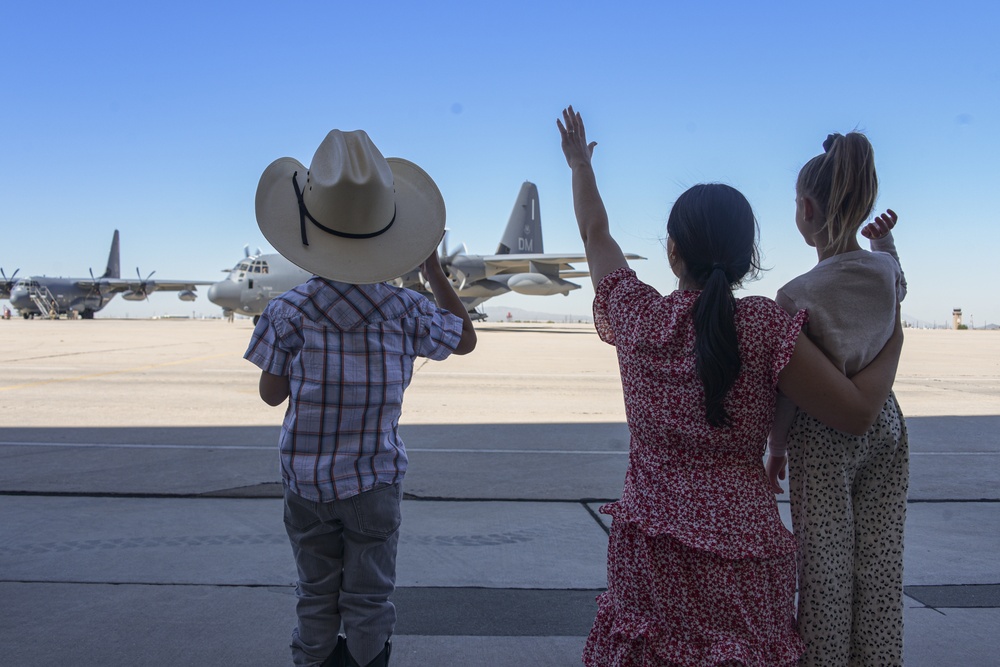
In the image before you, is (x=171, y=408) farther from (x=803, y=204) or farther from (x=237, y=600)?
(x=803, y=204)

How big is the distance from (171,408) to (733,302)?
8.08 m

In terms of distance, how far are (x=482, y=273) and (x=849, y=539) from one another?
31.5m

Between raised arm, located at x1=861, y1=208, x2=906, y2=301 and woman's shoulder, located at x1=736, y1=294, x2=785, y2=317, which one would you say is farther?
raised arm, located at x1=861, y1=208, x2=906, y2=301

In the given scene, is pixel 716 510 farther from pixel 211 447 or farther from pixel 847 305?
pixel 211 447

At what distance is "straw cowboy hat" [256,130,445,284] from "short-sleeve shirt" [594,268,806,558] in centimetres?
81

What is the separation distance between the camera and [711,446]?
168 cm

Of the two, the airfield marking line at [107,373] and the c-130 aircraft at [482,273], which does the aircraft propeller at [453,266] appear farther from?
the airfield marking line at [107,373]

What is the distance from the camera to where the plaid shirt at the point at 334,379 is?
2172 mm

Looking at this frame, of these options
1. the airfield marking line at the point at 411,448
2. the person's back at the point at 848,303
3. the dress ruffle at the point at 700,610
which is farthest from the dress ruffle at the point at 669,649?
the airfield marking line at the point at 411,448

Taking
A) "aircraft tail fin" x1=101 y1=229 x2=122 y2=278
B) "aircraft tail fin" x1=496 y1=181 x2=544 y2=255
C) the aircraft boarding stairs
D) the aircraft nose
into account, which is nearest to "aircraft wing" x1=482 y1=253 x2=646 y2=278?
"aircraft tail fin" x1=496 y1=181 x2=544 y2=255

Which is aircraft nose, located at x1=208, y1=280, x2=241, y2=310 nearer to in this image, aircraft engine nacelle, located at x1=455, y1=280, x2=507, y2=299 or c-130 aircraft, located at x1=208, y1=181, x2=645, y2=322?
c-130 aircraft, located at x1=208, y1=181, x2=645, y2=322

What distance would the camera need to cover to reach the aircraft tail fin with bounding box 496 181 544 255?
135 ft

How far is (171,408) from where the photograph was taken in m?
8.48

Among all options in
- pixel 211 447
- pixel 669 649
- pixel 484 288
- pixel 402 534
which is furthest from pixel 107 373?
pixel 484 288
